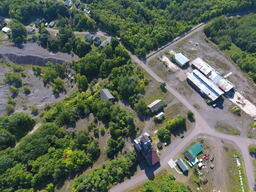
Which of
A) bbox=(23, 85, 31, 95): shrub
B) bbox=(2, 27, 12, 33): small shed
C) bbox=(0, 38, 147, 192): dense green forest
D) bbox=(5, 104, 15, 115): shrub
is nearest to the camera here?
bbox=(0, 38, 147, 192): dense green forest

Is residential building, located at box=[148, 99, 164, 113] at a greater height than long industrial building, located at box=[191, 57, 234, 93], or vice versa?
long industrial building, located at box=[191, 57, 234, 93]

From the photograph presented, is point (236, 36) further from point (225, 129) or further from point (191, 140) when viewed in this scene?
point (191, 140)

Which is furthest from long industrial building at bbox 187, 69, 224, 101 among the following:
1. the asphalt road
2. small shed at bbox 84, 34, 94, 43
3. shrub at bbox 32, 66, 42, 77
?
shrub at bbox 32, 66, 42, 77

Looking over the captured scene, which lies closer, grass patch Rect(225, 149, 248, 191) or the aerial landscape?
grass patch Rect(225, 149, 248, 191)

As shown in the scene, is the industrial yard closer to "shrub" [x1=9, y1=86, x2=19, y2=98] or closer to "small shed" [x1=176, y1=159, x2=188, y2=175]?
"small shed" [x1=176, y1=159, x2=188, y2=175]

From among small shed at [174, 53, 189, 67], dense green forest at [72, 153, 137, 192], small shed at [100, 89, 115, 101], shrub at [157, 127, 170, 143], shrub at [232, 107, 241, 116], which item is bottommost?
dense green forest at [72, 153, 137, 192]

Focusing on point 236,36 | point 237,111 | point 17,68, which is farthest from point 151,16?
point 17,68
